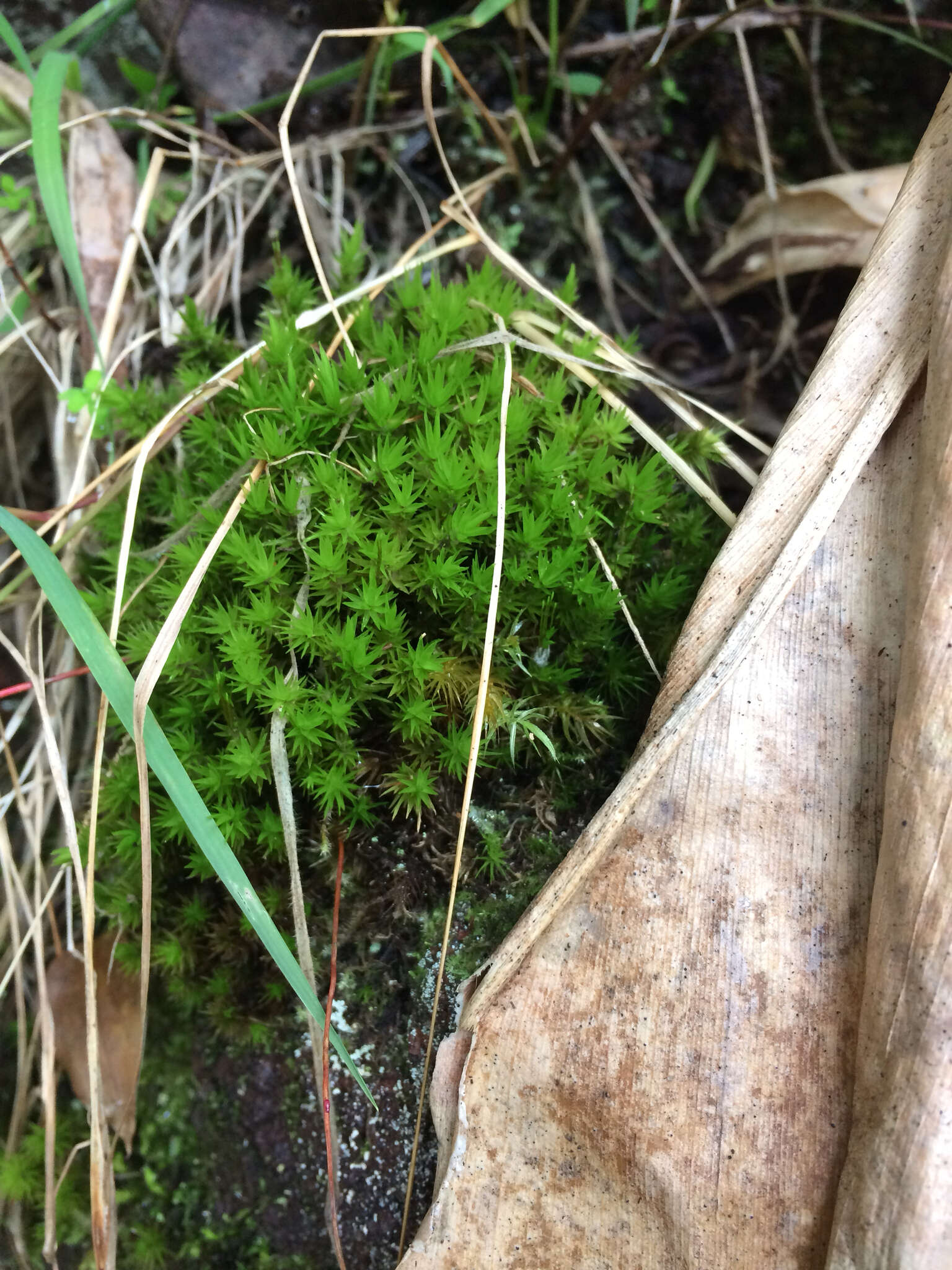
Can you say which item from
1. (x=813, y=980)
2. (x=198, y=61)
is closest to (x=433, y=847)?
(x=813, y=980)

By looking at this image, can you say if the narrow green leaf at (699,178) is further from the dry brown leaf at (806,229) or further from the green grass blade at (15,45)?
the green grass blade at (15,45)

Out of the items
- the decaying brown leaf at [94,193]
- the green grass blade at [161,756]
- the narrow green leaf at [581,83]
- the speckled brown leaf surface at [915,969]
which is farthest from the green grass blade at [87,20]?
the speckled brown leaf surface at [915,969]

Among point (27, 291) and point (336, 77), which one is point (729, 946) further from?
point (336, 77)

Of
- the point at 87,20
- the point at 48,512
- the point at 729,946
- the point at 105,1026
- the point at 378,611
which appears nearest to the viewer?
the point at 729,946

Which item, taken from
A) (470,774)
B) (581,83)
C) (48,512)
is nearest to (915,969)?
(470,774)

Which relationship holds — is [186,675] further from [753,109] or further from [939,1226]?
[753,109]

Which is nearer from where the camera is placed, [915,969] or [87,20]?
[915,969]

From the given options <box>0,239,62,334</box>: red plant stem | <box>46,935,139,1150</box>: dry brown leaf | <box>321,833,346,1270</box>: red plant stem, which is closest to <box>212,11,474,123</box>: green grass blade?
<box>0,239,62,334</box>: red plant stem
